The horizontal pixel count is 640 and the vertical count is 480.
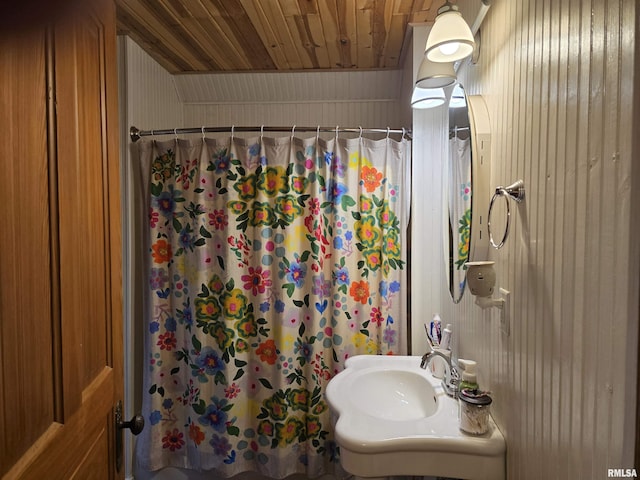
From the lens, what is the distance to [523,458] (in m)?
0.83

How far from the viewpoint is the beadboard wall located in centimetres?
48

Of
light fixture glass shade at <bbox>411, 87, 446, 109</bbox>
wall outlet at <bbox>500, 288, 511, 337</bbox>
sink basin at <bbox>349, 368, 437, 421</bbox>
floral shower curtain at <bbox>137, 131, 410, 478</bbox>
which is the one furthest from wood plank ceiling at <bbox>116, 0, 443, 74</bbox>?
sink basin at <bbox>349, 368, 437, 421</bbox>

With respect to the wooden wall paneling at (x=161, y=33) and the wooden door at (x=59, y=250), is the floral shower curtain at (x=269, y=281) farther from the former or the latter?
the wooden door at (x=59, y=250)

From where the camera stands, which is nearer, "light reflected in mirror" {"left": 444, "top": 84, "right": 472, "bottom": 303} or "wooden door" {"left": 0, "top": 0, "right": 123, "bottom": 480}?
"wooden door" {"left": 0, "top": 0, "right": 123, "bottom": 480}

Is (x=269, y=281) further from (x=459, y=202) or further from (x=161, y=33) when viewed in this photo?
(x=161, y=33)

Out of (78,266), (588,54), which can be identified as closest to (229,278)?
(78,266)

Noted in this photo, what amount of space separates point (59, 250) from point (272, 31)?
1.62 m

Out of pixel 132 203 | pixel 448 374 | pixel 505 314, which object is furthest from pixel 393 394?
Answer: pixel 132 203

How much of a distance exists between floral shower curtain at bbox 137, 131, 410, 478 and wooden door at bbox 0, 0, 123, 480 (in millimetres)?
1009

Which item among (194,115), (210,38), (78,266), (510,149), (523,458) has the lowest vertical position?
(523,458)

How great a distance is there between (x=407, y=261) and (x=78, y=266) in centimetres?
156

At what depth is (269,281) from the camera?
192 centimetres

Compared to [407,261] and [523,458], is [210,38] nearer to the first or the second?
[407,261]

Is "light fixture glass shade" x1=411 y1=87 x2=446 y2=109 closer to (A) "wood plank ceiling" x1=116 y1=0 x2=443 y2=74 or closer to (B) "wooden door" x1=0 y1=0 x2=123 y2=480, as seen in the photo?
(A) "wood plank ceiling" x1=116 y1=0 x2=443 y2=74
